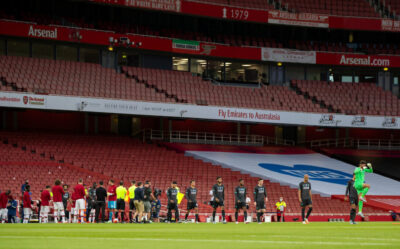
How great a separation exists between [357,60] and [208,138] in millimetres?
14160

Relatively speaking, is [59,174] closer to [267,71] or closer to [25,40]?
[25,40]

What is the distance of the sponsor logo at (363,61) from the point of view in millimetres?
51781

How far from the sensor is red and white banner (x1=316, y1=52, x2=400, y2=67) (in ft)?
169

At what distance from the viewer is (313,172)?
43438mm

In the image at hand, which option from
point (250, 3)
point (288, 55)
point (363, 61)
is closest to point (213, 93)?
point (288, 55)

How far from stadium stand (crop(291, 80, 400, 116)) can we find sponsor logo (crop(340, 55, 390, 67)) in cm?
203

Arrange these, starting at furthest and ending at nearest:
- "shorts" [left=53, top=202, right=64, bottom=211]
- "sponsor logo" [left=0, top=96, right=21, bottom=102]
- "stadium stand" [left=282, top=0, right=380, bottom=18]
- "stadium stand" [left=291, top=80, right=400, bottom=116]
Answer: "stadium stand" [left=282, top=0, right=380, bottom=18] < "stadium stand" [left=291, top=80, right=400, bottom=116] < "sponsor logo" [left=0, top=96, right=21, bottom=102] < "shorts" [left=53, top=202, right=64, bottom=211]

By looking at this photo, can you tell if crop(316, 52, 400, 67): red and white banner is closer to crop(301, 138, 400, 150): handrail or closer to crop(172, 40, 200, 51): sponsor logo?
crop(301, 138, 400, 150): handrail

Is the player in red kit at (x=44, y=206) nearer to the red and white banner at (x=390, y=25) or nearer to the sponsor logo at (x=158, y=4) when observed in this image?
the sponsor logo at (x=158, y=4)

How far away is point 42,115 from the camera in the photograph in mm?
44344

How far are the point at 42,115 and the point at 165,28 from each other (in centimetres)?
1197

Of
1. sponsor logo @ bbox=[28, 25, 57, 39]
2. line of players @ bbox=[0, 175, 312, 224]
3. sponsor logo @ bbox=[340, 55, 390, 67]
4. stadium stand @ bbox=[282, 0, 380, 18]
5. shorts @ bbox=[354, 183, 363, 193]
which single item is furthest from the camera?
stadium stand @ bbox=[282, 0, 380, 18]

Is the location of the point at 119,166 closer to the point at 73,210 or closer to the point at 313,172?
the point at 73,210

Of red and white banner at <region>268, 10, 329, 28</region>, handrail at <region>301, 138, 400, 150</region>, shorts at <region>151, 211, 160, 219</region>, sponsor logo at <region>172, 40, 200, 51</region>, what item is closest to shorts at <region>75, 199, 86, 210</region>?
shorts at <region>151, 211, 160, 219</region>
